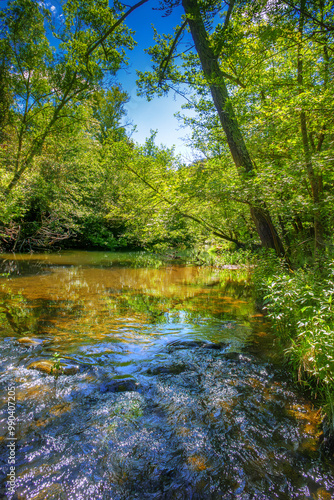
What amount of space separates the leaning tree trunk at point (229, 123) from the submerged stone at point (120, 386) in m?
4.36

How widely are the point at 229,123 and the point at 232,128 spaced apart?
227mm

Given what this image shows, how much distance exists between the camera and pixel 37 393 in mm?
3148

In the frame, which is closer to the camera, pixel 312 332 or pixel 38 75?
pixel 312 332

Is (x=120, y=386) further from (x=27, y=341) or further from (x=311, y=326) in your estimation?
(x=311, y=326)

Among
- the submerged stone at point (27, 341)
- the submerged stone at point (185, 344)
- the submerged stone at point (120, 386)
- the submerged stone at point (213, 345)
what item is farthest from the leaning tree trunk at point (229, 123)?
the submerged stone at point (27, 341)

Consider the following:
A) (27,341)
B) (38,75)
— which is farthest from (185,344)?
(38,75)

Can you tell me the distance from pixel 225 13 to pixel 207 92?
1.98m

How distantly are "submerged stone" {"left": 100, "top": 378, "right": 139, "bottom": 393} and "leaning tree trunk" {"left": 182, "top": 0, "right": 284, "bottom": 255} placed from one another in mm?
4364

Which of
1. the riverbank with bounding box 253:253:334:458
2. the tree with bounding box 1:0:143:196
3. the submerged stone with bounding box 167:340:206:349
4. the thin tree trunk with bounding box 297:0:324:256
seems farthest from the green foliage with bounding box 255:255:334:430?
the tree with bounding box 1:0:143:196

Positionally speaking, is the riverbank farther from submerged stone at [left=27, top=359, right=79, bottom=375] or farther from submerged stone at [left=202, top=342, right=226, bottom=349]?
submerged stone at [left=27, top=359, right=79, bottom=375]

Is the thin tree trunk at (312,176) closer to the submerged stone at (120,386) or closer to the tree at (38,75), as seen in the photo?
the submerged stone at (120,386)

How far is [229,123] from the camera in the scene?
6281 mm

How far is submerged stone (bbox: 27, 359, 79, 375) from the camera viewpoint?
363cm

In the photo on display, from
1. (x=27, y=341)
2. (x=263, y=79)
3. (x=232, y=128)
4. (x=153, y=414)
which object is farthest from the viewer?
(x=232, y=128)
